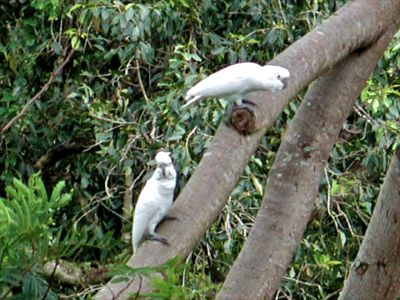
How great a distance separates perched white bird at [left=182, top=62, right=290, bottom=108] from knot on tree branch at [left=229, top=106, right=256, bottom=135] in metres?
0.12

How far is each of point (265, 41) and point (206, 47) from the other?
0.26 m

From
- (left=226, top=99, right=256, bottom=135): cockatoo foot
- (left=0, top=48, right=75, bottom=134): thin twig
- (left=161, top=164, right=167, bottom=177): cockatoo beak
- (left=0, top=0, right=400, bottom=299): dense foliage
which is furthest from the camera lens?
(left=0, top=48, right=75, bottom=134): thin twig

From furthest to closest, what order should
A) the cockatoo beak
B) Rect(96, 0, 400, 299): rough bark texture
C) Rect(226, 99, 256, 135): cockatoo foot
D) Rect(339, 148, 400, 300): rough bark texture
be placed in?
1. Rect(339, 148, 400, 300): rough bark texture
2. the cockatoo beak
3. Rect(226, 99, 256, 135): cockatoo foot
4. Rect(96, 0, 400, 299): rough bark texture

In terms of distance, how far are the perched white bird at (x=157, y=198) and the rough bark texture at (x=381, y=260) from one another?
560 mm

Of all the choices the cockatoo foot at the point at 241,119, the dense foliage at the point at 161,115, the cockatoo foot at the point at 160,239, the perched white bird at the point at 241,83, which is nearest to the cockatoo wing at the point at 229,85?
the perched white bird at the point at 241,83

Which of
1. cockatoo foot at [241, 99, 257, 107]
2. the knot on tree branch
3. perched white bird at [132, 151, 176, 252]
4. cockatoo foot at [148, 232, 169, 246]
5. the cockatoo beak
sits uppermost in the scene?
cockatoo foot at [241, 99, 257, 107]

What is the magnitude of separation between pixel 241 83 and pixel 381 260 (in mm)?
662

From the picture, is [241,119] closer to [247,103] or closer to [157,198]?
[247,103]

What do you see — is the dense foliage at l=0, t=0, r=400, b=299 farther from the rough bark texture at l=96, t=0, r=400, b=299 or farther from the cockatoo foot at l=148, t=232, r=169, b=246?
the cockatoo foot at l=148, t=232, r=169, b=246

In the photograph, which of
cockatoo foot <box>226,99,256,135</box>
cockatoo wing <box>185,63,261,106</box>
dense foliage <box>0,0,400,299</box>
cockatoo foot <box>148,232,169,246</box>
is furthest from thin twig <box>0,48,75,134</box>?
cockatoo foot <box>148,232,169,246</box>

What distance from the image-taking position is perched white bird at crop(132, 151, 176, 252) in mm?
2373

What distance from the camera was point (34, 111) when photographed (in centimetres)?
458

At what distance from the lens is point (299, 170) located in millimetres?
2926

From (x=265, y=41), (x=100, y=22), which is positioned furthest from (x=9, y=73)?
(x=265, y=41)
